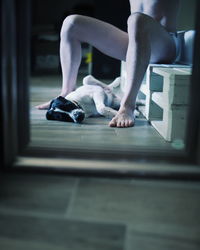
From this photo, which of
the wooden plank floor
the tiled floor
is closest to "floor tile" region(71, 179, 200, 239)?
the tiled floor

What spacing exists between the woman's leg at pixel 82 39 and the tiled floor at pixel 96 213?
1.08m

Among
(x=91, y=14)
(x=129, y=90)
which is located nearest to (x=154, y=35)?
(x=129, y=90)

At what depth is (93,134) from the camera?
143 cm

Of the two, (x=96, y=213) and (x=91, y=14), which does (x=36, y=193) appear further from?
(x=91, y=14)

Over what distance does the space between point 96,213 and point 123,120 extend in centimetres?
84

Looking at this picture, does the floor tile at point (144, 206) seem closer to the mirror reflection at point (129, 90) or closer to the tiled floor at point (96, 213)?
the tiled floor at point (96, 213)

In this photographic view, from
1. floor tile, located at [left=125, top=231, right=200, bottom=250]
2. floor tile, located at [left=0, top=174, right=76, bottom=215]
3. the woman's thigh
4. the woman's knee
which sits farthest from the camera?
the woman's knee

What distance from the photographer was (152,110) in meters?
1.77

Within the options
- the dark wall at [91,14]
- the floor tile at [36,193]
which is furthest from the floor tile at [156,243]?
the dark wall at [91,14]

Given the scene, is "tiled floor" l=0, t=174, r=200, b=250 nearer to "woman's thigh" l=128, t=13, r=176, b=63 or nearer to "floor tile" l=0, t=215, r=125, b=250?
"floor tile" l=0, t=215, r=125, b=250

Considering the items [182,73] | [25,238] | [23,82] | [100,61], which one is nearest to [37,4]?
[100,61]

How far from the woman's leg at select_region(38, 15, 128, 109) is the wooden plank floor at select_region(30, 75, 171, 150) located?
0.31 meters

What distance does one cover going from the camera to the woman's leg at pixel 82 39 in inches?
72.1

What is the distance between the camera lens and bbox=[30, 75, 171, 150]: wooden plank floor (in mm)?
1254
